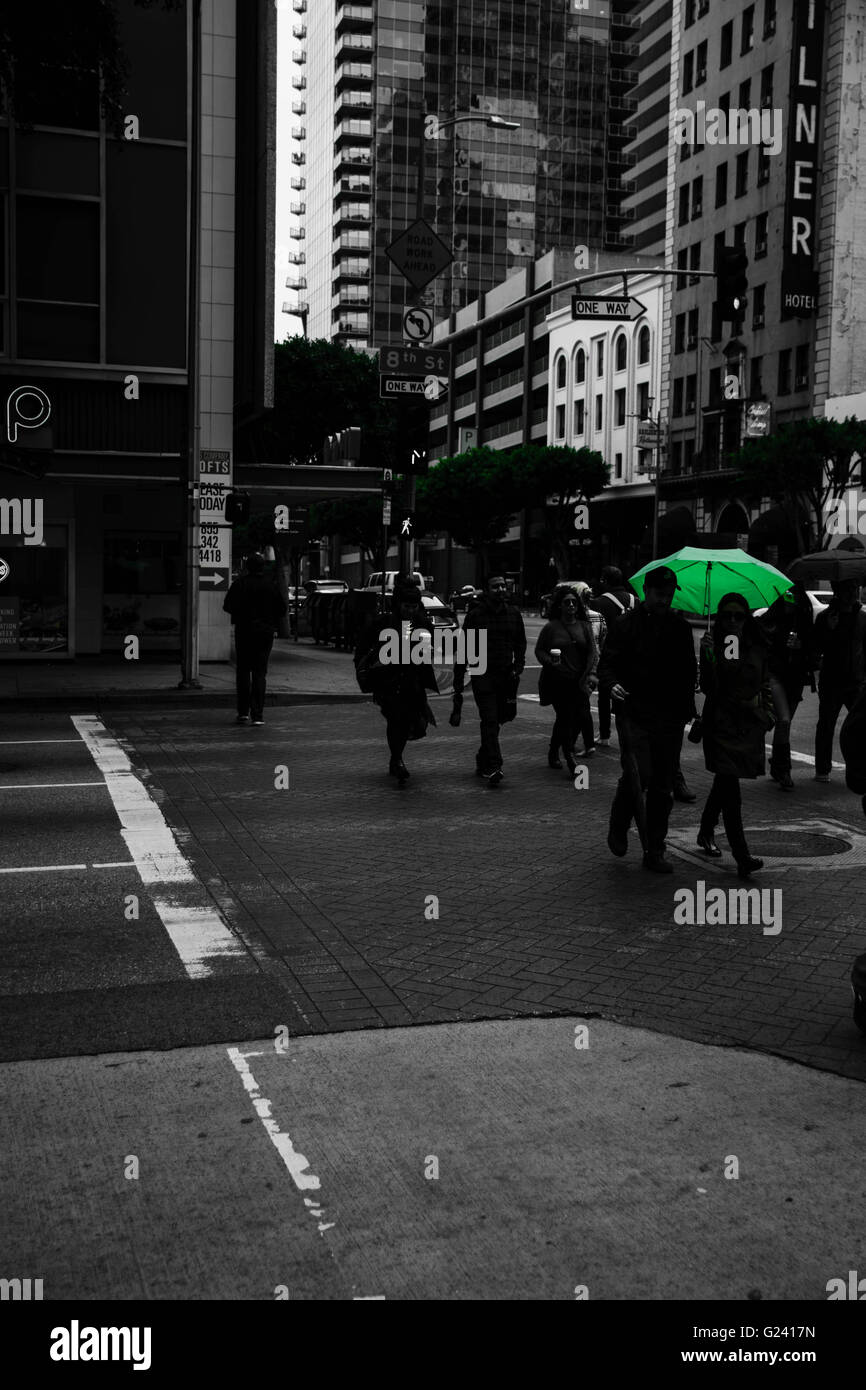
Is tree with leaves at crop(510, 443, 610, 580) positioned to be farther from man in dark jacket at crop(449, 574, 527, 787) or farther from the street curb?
man in dark jacket at crop(449, 574, 527, 787)

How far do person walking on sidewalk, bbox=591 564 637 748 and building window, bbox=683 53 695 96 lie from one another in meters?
57.3

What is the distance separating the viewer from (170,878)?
8305 millimetres

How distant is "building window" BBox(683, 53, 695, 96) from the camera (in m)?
63.5

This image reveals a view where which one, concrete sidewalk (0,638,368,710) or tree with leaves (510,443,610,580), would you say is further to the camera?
tree with leaves (510,443,610,580)

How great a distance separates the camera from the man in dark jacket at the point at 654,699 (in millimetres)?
8594

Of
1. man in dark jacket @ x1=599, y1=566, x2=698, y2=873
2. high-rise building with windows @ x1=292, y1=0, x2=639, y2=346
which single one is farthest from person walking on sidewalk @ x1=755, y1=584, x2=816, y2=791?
high-rise building with windows @ x1=292, y1=0, x2=639, y2=346

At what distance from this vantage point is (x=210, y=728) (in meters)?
16.3

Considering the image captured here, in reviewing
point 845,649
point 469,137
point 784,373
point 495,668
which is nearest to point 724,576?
point 845,649

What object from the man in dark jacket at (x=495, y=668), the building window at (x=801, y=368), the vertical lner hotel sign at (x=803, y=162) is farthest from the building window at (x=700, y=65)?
the man in dark jacket at (x=495, y=668)

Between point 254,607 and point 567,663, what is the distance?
4.81 m

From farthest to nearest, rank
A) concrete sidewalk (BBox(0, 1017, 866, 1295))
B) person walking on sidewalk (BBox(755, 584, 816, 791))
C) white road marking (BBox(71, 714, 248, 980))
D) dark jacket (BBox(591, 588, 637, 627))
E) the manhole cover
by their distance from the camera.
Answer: dark jacket (BBox(591, 588, 637, 627)) → person walking on sidewalk (BBox(755, 584, 816, 791)) → the manhole cover → white road marking (BBox(71, 714, 248, 980)) → concrete sidewalk (BBox(0, 1017, 866, 1295))

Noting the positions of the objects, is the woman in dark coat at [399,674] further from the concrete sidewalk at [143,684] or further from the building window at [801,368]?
the building window at [801,368]
